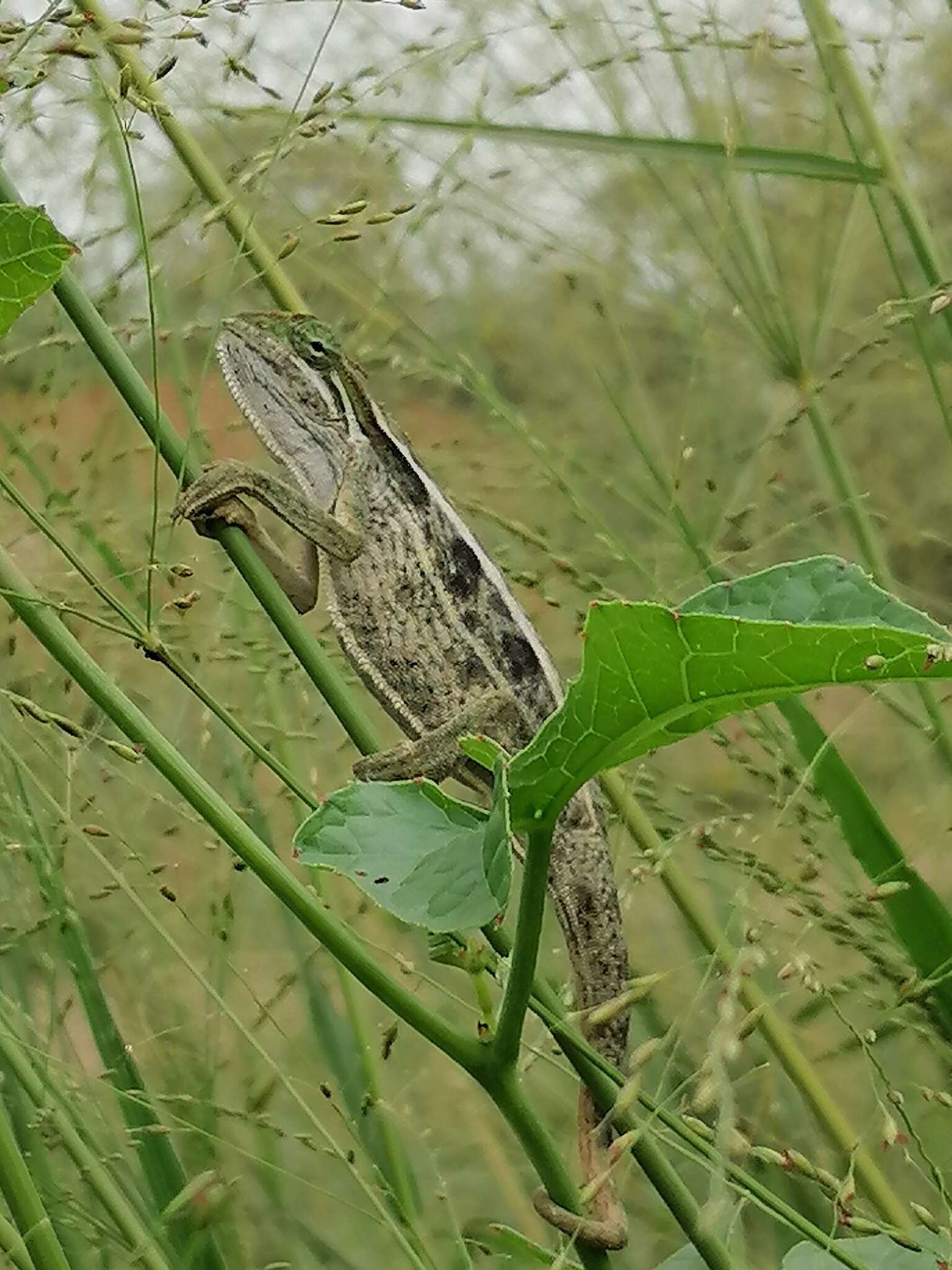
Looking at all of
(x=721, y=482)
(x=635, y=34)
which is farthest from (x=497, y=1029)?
(x=721, y=482)

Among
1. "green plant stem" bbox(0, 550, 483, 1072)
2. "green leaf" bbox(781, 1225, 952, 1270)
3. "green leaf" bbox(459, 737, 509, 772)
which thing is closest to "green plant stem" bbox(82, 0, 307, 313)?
"green plant stem" bbox(0, 550, 483, 1072)

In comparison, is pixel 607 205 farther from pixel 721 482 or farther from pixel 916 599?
pixel 916 599

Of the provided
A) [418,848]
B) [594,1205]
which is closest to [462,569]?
[594,1205]

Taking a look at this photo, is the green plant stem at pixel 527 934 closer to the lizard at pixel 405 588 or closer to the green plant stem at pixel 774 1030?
the green plant stem at pixel 774 1030

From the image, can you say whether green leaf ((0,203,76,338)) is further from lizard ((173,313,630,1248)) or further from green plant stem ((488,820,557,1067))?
lizard ((173,313,630,1248))

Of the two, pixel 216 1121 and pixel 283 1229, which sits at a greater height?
pixel 216 1121

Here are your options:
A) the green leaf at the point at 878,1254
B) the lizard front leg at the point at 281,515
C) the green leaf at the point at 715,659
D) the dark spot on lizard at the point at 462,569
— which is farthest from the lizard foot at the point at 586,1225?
the dark spot on lizard at the point at 462,569
